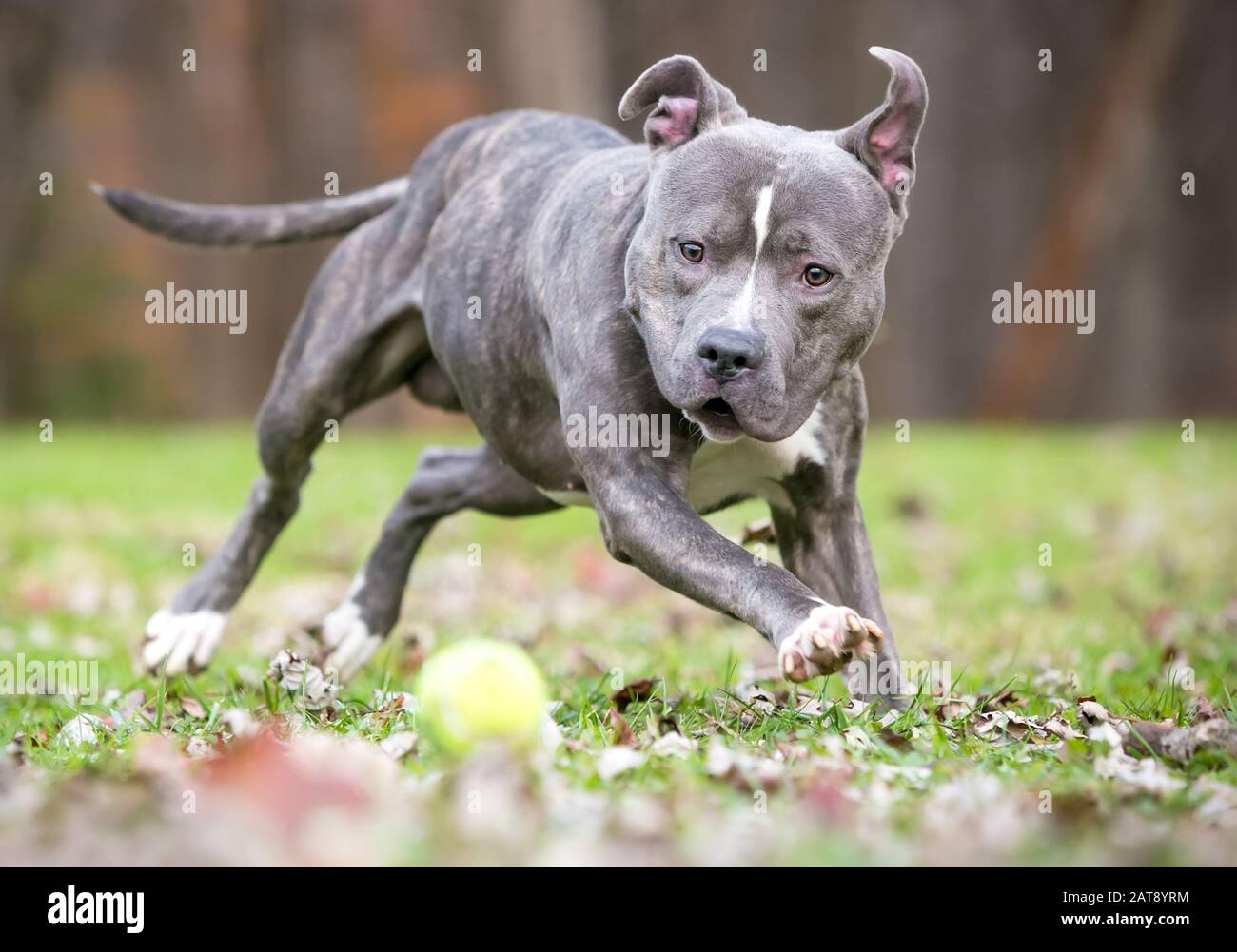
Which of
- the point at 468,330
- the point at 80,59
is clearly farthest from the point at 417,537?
the point at 80,59

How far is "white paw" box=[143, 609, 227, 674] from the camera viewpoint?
234 inches

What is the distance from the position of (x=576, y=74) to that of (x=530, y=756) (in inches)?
488

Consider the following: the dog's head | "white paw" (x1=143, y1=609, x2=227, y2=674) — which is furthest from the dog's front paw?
"white paw" (x1=143, y1=609, x2=227, y2=674)

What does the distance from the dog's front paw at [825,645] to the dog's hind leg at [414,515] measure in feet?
7.60

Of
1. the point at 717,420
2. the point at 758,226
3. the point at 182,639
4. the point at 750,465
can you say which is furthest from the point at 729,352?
the point at 182,639

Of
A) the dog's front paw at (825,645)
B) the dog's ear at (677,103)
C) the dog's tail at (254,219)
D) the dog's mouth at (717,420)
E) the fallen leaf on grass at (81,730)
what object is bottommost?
the fallen leaf on grass at (81,730)

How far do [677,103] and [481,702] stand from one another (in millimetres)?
1898

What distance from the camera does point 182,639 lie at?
19.8 ft

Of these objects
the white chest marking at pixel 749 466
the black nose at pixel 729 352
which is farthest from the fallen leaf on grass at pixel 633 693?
the black nose at pixel 729 352

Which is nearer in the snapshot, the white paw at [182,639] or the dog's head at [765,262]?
the dog's head at [765,262]

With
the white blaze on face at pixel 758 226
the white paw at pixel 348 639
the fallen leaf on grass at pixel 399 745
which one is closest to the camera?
the fallen leaf on grass at pixel 399 745

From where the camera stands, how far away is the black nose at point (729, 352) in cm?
409

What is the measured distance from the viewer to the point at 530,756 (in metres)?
3.65

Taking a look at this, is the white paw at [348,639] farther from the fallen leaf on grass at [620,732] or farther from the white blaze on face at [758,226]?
the white blaze on face at [758,226]
